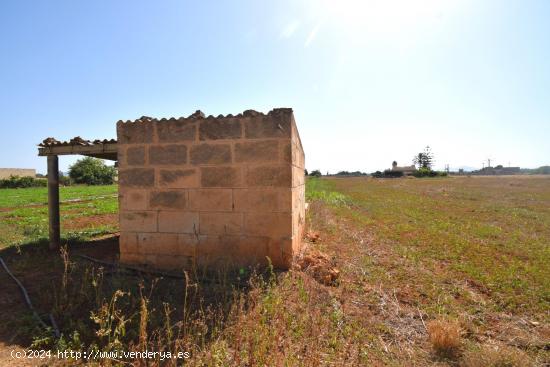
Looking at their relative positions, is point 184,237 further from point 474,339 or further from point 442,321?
point 474,339

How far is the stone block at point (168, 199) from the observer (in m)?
4.98

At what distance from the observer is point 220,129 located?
191 inches

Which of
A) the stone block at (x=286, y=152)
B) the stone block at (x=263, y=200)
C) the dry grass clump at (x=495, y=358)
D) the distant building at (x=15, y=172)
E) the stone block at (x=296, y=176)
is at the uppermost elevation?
the distant building at (x=15, y=172)

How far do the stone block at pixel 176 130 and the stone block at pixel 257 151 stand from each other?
82 cm

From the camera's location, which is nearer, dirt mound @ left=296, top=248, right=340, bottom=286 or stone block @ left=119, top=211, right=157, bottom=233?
dirt mound @ left=296, top=248, right=340, bottom=286

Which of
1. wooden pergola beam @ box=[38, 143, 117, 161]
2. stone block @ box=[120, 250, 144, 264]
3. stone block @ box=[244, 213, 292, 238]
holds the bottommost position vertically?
stone block @ box=[120, 250, 144, 264]

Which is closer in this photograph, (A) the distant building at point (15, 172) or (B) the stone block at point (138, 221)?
(B) the stone block at point (138, 221)

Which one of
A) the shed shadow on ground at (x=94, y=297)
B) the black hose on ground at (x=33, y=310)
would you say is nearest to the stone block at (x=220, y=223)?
the shed shadow on ground at (x=94, y=297)

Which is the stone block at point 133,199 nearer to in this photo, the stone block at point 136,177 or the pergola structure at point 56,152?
the stone block at point 136,177

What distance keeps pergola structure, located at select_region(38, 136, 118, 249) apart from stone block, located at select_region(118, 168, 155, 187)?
129 cm

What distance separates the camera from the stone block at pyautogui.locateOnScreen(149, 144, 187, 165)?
195 inches

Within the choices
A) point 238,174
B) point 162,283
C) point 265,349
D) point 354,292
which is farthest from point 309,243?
point 265,349

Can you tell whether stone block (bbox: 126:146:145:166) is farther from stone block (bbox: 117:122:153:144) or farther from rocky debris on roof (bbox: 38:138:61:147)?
rocky debris on roof (bbox: 38:138:61:147)

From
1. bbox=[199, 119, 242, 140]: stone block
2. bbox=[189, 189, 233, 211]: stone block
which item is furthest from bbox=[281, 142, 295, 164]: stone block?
bbox=[189, 189, 233, 211]: stone block
